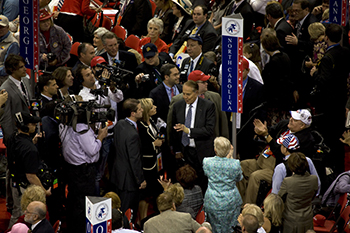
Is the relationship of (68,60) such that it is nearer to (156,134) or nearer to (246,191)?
(156,134)

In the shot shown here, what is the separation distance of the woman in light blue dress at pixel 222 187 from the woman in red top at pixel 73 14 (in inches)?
176

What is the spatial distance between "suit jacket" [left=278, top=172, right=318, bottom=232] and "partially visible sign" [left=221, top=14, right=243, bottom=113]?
3.87 ft

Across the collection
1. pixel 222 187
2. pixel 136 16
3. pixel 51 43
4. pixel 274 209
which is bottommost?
pixel 274 209

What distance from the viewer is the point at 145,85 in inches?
328

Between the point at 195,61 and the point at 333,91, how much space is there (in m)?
2.07

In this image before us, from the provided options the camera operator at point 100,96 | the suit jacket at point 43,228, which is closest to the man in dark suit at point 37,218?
the suit jacket at point 43,228

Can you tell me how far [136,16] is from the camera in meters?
10.8

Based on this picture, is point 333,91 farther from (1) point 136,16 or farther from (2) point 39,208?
(2) point 39,208

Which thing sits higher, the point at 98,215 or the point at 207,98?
the point at 207,98

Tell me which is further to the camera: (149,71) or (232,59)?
(149,71)

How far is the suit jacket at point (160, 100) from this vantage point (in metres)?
7.92

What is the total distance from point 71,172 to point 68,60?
129 inches

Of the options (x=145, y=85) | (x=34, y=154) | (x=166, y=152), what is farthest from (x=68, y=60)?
(x=34, y=154)

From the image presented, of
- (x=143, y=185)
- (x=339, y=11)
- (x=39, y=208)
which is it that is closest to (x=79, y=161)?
(x=143, y=185)
